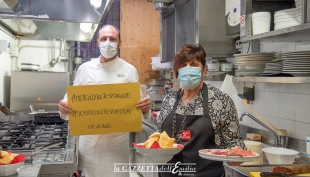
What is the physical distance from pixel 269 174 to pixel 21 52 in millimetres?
4611

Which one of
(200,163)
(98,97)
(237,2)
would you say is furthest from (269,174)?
(237,2)

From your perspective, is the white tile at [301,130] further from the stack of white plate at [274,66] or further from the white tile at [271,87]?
the stack of white plate at [274,66]

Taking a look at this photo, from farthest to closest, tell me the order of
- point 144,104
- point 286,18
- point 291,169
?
point 144,104, point 286,18, point 291,169

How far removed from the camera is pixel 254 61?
2.18 metres

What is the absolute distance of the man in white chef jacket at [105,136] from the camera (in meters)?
2.41

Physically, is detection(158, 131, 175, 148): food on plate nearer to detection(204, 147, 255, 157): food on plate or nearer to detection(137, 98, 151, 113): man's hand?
detection(204, 147, 255, 157): food on plate

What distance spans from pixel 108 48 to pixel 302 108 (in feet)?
4.98

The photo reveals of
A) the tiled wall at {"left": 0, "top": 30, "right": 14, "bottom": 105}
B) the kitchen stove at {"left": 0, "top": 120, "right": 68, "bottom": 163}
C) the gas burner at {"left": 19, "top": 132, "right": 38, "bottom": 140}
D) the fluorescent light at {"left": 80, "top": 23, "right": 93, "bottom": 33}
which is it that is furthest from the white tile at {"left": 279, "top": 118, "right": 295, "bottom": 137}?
the tiled wall at {"left": 0, "top": 30, "right": 14, "bottom": 105}

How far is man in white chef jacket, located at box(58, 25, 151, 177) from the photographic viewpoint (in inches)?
94.7

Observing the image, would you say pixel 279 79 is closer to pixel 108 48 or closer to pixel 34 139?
pixel 108 48

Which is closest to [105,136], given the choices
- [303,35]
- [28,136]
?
[28,136]

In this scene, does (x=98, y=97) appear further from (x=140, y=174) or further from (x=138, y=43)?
(x=138, y=43)

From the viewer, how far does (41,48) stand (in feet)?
16.9

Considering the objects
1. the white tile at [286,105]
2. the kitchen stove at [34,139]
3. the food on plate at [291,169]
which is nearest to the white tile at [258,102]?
the white tile at [286,105]
